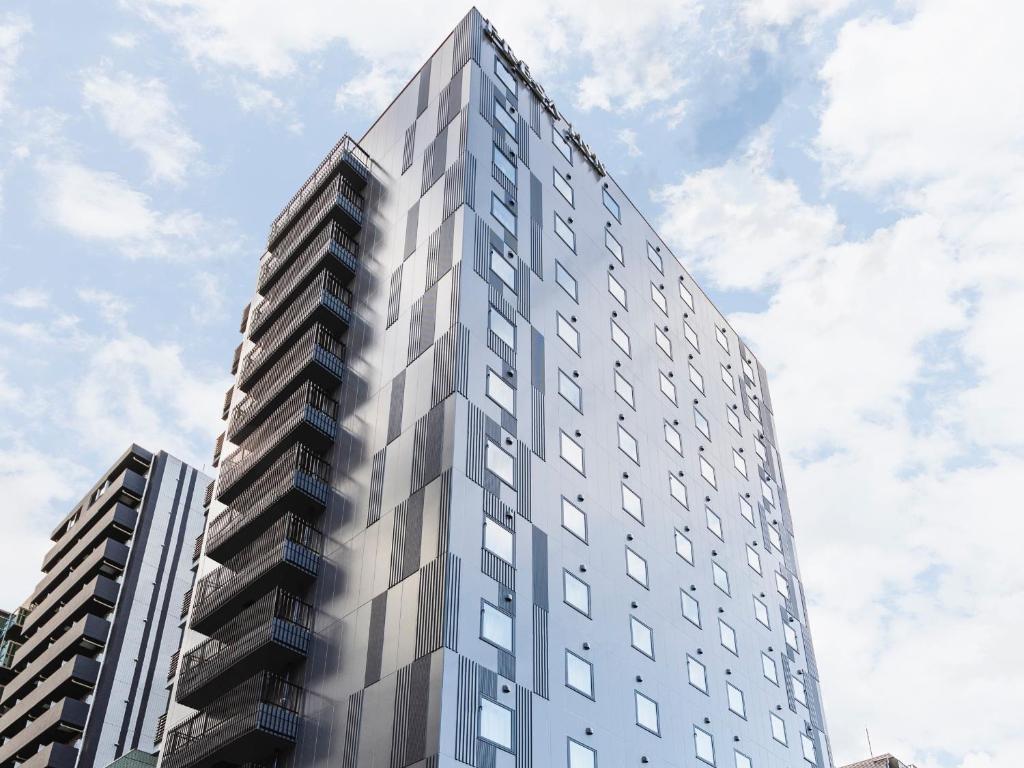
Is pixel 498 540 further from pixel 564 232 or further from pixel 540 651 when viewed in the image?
pixel 564 232

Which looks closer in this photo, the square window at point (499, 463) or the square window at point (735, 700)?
the square window at point (499, 463)

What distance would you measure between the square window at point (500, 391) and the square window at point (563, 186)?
16.8 metres

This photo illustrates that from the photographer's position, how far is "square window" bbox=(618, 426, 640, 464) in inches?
2045

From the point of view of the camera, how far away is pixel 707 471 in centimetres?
6109

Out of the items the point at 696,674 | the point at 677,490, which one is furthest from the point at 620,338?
the point at 696,674

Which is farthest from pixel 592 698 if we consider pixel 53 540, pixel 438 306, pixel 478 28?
pixel 53 540

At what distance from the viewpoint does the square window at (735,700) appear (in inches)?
2011

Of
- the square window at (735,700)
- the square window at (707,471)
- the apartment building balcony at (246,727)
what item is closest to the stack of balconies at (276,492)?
the apartment building balcony at (246,727)

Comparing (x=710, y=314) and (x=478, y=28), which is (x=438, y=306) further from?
(x=710, y=314)

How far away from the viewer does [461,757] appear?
33.3m

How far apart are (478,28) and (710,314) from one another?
27.9 metres

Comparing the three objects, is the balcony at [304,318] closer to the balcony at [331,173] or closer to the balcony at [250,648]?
the balcony at [331,173]

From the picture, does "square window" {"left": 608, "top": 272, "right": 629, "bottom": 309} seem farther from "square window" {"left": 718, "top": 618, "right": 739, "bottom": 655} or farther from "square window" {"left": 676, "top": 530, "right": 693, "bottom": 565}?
"square window" {"left": 718, "top": 618, "right": 739, "bottom": 655}

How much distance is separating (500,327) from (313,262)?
13339 millimetres
